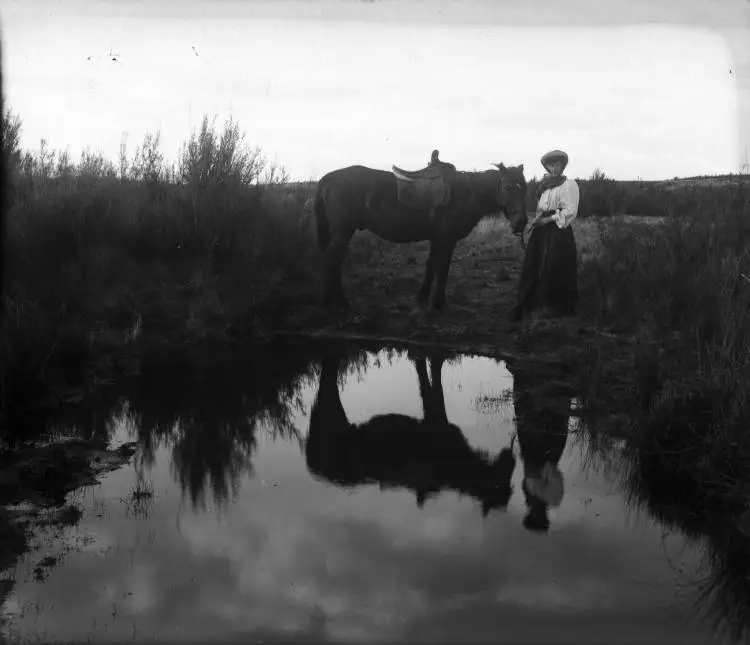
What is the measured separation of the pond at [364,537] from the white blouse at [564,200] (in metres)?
2.92

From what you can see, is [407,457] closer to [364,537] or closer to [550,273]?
[364,537]

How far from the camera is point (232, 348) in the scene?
8297 mm

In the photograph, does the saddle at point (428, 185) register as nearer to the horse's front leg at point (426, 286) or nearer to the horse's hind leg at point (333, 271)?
the horse's front leg at point (426, 286)

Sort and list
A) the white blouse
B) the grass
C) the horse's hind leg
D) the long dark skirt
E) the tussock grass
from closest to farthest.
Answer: the tussock grass → the grass → the white blouse → the long dark skirt → the horse's hind leg

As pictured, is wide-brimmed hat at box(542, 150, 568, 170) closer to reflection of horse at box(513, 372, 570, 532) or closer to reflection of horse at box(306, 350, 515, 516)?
reflection of horse at box(513, 372, 570, 532)

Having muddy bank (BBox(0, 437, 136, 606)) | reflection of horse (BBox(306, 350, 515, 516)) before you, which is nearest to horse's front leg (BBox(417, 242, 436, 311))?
reflection of horse (BBox(306, 350, 515, 516))

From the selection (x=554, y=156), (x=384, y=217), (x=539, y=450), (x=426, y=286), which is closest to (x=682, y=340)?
(x=539, y=450)

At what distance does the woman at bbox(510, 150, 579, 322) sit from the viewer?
823 centimetres

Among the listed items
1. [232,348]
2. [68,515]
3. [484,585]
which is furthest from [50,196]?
[484,585]

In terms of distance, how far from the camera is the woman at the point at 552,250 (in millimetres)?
8234

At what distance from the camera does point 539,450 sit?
16.4 ft

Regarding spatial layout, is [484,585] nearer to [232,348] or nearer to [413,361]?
[413,361]

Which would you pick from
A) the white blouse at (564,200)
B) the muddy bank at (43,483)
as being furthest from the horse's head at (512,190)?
the muddy bank at (43,483)

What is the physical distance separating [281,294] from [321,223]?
1.09m
